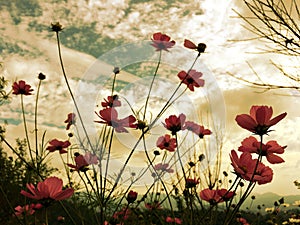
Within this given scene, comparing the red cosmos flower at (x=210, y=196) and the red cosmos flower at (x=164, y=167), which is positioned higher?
the red cosmos flower at (x=164, y=167)

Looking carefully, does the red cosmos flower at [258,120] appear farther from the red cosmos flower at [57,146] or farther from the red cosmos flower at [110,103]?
the red cosmos flower at [57,146]

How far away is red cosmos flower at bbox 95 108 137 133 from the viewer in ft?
4.39

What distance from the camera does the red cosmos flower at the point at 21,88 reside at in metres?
2.17

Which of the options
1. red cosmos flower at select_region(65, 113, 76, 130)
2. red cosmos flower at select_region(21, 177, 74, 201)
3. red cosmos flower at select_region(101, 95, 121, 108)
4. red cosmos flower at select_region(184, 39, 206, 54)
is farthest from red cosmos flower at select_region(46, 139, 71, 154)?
red cosmos flower at select_region(21, 177, 74, 201)

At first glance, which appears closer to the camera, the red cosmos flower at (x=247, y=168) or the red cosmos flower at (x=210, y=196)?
the red cosmos flower at (x=247, y=168)

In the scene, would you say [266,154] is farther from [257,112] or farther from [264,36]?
[264,36]

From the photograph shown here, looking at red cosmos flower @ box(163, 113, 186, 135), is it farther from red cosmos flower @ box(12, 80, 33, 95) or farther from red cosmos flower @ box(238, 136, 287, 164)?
red cosmos flower @ box(12, 80, 33, 95)

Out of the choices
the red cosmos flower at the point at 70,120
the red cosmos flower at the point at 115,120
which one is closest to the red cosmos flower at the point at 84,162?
the red cosmos flower at the point at 115,120

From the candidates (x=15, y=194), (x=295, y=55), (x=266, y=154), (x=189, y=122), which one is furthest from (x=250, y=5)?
(x=15, y=194)

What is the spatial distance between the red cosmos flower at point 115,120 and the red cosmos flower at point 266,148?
473 mm

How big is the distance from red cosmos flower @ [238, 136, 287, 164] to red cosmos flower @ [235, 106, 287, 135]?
0.06 metres

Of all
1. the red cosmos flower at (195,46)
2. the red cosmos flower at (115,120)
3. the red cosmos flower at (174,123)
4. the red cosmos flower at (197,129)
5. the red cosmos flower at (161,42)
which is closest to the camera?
the red cosmos flower at (115,120)

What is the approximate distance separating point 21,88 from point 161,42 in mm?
910

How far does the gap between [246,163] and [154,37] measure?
101cm
